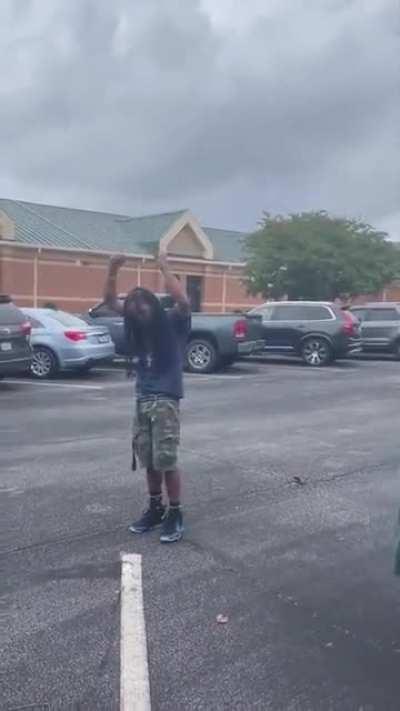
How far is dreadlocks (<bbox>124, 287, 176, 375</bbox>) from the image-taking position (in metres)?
4.78

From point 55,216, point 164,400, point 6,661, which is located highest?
point 55,216

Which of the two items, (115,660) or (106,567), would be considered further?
A: (106,567)

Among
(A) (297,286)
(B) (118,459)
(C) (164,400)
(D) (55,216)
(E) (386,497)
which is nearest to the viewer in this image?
(C) (164,400)

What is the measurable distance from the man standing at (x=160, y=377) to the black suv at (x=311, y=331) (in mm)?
13705

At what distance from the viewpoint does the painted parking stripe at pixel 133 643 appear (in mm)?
2996

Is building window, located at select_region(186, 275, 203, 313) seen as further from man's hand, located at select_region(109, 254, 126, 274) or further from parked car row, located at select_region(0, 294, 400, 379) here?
man's hand, located at select_region(109, 254, 126, 274)

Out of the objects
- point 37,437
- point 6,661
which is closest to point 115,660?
point 6,661

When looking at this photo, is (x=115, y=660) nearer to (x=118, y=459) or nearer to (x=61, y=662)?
(x=61, y=662)

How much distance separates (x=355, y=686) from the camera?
313cm

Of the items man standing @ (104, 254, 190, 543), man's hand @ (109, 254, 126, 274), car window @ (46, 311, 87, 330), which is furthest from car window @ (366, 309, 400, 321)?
man standing @ (104, 254, 190, 543)

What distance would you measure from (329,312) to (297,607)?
1548 cm

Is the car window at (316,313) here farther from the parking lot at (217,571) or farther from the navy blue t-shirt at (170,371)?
the navy blue t-shirt at (170,371)

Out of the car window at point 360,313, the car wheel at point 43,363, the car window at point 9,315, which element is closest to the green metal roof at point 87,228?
the car window at point 360,313

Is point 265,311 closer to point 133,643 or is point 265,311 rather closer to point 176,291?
Answer: point 176,291
